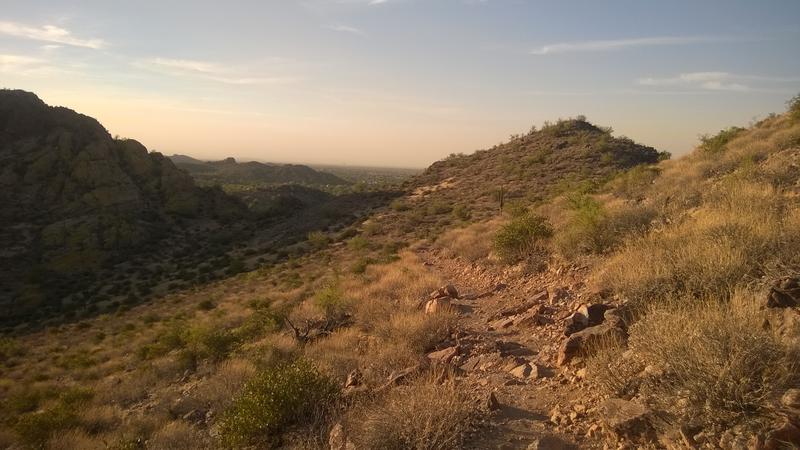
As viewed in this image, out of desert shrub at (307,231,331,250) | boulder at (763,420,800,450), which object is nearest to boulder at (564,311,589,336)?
boulder at (763,420,800,450)

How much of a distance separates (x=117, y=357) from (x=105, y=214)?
29861mm

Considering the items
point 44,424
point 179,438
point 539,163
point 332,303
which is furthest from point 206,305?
point 539,163

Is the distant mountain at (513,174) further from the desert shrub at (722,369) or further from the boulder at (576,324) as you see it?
the desert shrub at (722,369)

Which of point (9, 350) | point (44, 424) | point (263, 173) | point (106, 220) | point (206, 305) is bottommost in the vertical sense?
point (9, 350)

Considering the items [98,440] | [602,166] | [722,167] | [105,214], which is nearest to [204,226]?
[105,214]

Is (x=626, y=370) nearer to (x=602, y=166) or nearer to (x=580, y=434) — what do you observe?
(x=580, y=434)

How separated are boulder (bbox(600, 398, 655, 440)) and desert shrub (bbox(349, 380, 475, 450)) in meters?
1.19

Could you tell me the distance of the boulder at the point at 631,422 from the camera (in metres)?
3.59

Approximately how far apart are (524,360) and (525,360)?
1cm

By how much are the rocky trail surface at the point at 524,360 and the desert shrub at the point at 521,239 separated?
43.6 inches

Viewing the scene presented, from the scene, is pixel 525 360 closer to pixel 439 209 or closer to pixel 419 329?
pixel 419 329

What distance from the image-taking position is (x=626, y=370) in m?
4.25

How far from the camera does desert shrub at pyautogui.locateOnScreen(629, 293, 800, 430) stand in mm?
3223

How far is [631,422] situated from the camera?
3.61 metres
